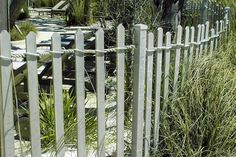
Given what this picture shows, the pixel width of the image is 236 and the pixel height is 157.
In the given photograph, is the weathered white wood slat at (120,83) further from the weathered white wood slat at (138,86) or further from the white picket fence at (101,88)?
the weathered white wood slat at (138,86)

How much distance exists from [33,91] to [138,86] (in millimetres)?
984

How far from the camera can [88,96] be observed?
557 centimetres

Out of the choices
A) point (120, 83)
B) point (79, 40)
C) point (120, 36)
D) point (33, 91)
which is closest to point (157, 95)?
point (120, 83)

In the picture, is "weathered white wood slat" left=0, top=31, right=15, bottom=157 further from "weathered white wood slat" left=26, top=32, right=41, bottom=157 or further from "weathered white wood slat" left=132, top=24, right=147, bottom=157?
"weathered white wood slat" left=132, top=24, right=147, bottom=157

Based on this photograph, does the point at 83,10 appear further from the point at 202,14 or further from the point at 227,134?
the point at 227,134

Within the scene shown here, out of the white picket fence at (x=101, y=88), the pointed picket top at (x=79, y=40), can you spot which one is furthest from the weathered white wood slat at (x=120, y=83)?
the pointed picket top at (x=79, y=40)

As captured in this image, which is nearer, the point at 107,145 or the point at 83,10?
the point at 107,145

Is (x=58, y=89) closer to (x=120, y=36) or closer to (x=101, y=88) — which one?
(x=101, y=88)

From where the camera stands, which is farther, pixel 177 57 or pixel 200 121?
pixel 177 57

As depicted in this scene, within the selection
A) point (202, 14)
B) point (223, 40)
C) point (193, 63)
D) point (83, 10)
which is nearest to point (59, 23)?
point (83, 10)

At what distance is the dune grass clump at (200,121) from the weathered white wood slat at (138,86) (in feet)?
0.99

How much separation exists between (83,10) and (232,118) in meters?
11.8

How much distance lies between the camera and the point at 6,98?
221 centimetres

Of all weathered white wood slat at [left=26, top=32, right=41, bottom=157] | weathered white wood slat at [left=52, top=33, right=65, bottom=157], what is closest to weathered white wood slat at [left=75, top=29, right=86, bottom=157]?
weathered white wood slat at [left=52, top=33, right=65, bottom=157]
